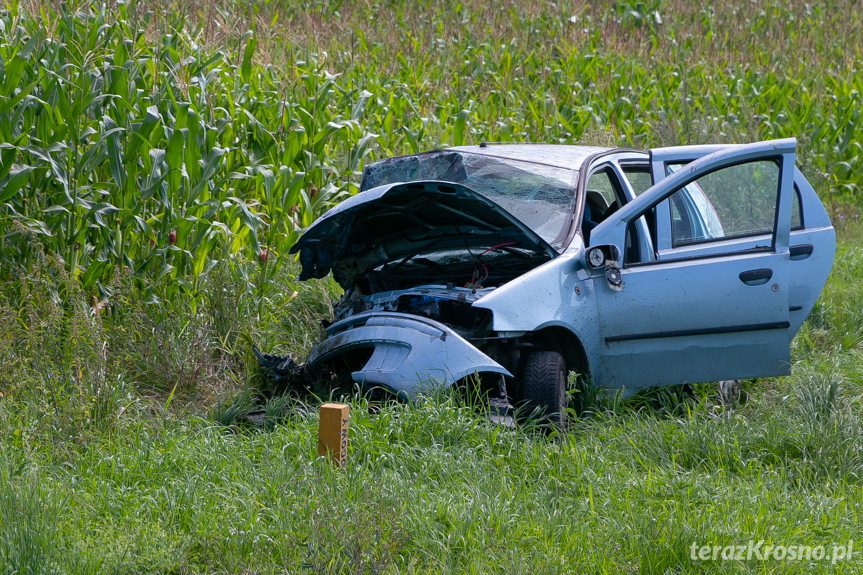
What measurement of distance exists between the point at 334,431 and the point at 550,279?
5.46 ft

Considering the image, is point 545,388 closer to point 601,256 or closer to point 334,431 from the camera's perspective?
point 601,256

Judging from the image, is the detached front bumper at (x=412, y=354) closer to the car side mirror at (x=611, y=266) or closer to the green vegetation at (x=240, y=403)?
the green vegetation at (x=240, y=403)

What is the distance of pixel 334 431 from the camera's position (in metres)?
4.26

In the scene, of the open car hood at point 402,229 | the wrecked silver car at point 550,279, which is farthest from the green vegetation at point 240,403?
the open car hood at point 402,229

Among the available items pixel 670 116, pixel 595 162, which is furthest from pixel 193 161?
pixel 670 116

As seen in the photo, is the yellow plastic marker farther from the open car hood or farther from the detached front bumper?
the open car hood

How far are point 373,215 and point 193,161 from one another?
1.47 m

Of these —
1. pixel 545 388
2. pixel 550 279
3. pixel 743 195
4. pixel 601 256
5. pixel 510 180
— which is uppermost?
pixel 510 180

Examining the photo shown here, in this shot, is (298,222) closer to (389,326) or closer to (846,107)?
(389,326)

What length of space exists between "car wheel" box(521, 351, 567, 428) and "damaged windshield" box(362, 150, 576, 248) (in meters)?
0.75

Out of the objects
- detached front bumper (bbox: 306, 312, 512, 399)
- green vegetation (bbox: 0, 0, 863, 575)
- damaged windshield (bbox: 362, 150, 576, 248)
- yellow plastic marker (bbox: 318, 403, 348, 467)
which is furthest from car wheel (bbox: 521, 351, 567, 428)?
yellow plastic marker (bbox: 318, 403, 348, 467)

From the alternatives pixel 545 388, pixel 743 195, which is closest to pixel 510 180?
pixel 545 388

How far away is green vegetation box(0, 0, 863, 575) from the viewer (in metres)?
3.75

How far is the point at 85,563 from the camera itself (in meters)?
3.47
